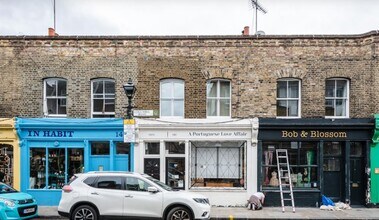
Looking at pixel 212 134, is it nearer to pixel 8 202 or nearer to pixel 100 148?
pixel 100 148

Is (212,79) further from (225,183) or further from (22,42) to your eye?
(22,42)

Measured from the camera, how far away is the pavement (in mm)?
13430

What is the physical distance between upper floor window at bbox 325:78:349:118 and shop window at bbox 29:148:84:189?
10714 mm

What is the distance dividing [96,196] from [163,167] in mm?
4320

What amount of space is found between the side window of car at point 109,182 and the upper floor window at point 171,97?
14.8 feet

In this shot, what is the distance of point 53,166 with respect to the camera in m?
16.1

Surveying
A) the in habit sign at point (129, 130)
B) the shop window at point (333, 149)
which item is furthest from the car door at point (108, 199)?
the shop window at point (333, 149)

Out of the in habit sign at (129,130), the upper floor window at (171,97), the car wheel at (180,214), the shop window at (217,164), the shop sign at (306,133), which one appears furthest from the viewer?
the upper floor window at (171,97)

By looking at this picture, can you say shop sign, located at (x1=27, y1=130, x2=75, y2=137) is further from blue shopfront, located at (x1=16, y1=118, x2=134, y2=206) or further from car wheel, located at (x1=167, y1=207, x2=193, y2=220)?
car wheel, located at (x1=167, y1=207, x2=193, y2=220)

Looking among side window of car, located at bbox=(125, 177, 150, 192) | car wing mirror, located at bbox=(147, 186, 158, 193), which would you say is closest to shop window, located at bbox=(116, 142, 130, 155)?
side window of car, located at bbox=(125, 177, 150, 192)

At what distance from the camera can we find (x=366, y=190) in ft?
50.6

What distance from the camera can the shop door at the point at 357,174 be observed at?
616 inches

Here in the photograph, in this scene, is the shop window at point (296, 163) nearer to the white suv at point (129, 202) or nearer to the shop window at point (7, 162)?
the white suv at point (129, 202)

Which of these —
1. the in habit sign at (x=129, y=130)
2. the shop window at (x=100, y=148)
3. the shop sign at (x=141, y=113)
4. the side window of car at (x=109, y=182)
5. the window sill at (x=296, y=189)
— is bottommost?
the window sill at (x=296, y=189)
